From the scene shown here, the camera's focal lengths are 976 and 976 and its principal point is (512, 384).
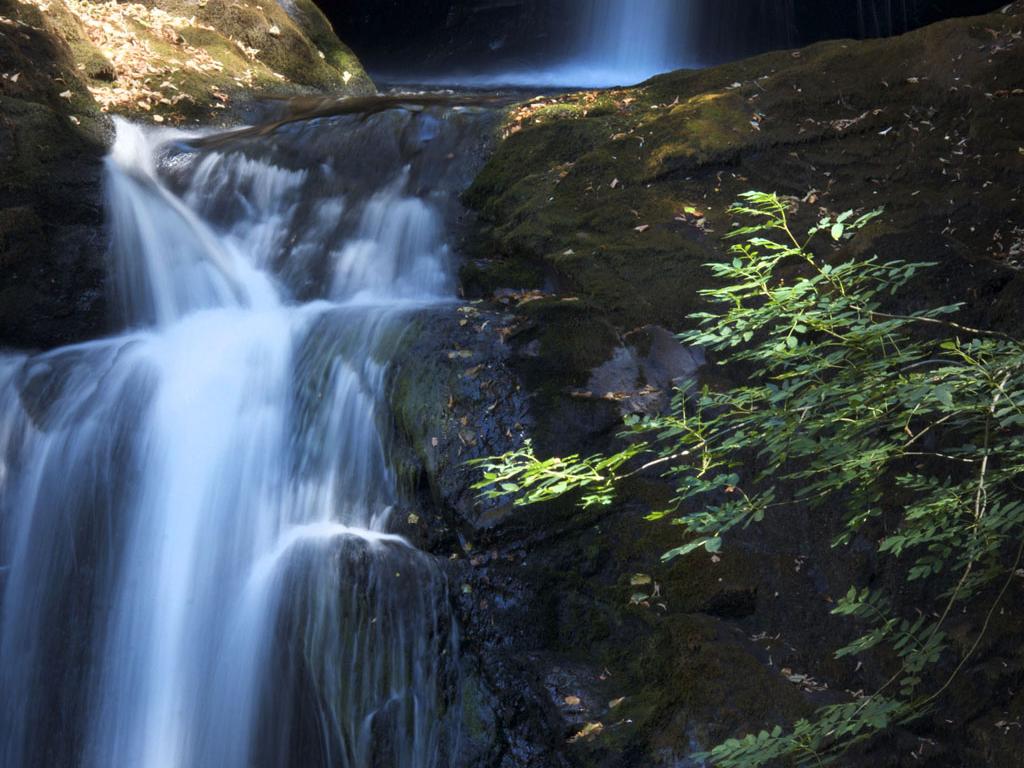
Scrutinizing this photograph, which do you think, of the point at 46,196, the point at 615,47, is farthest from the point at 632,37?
the point at 46,196

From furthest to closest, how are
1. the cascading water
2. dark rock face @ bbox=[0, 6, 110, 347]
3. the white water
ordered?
1. the white water
2. dark rock face @ bbox=[0, 6, 110, 347]
3. the cascading water

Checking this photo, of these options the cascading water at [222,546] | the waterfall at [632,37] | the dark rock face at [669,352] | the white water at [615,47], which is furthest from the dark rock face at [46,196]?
the waterfall at [632,37]

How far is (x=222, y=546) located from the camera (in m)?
4.99

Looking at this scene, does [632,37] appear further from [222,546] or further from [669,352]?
[222,546]

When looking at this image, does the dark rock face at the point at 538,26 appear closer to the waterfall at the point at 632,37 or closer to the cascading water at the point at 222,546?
the waterfall at the point at 632,37

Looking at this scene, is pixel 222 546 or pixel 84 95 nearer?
pixel 222 546

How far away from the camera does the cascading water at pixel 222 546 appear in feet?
14.3

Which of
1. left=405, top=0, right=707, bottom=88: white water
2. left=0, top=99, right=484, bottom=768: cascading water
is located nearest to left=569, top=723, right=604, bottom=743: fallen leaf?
left=0, top=99, right=484, bottom=768: cascading water

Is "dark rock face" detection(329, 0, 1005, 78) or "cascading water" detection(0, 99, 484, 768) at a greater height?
"dark rock face" detection(329, 0, 1005, 78)

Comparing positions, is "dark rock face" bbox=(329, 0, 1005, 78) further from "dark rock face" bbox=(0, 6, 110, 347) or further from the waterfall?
"dark rock face" bbox=(0, 6, 110, 347)

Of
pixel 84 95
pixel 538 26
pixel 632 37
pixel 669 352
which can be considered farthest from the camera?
pixel 538 26

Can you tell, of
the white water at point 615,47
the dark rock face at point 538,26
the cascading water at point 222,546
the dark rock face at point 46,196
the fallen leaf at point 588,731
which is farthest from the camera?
the dark rock face at point 538,26

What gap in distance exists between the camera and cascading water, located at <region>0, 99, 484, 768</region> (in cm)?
435

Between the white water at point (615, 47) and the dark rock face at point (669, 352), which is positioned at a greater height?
the white water at point (615, 47)
